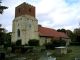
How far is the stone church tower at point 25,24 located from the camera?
69500 millimetres

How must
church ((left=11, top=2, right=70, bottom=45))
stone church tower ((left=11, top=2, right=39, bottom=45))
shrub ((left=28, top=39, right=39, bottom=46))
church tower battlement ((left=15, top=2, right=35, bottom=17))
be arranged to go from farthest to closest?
church tower battlement ((left=15, top=2, right=35, bottom=17)) < church ((left=11, top=2, right=70, bottom=45)) < stone church tower ((left=11, top=2, right=39, bottom=45)) < shrub ((left=28, top=39, right=39, bottom=46))

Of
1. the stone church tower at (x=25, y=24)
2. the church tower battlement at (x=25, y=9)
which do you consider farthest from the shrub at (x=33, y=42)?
the church tower battlement at (x=25, y=9)

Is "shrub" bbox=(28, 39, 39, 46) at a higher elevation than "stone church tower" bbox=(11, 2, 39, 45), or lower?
lower

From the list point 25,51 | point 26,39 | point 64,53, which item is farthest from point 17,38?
point 64,53

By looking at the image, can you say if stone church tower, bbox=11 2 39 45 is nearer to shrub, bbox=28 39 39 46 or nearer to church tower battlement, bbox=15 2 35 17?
church tower battlement, bbox=15 2 35 17

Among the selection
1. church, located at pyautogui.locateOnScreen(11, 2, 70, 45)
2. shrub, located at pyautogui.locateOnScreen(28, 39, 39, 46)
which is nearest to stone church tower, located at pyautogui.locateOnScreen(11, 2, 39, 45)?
church, located at pyautogui.locateOnScreen(11, 2, 70, 45)

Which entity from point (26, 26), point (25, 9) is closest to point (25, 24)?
point (26, 26)

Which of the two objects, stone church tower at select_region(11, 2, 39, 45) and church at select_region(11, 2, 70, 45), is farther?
church at select_region(11, 2, 70, 45)

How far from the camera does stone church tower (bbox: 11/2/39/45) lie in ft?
228

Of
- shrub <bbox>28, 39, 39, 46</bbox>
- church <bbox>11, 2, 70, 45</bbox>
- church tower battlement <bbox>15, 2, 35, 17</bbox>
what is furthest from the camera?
church tower battlement <bbox>15, 2, 35, 17</bbox>

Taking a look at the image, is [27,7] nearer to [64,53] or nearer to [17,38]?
[17,38]

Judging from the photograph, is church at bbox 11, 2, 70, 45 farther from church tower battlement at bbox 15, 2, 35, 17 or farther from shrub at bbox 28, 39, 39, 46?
shrub at bbox 28, 39, 39, 46

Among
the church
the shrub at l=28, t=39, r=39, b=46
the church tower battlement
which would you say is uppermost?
the church tower battlement

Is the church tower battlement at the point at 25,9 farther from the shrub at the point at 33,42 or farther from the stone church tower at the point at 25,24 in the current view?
the shrub at the point at 33,42
